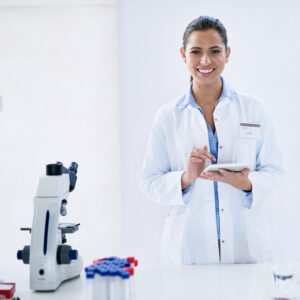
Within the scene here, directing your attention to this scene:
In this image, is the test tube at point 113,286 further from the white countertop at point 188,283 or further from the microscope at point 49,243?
the microscope at point 49,243

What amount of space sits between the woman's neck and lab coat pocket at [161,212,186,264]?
25.2 inches

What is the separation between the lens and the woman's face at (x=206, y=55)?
2273 mm

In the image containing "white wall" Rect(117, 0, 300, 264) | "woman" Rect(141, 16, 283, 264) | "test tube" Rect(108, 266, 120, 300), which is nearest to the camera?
"test tube" Rect(108, 266, 120, 300)

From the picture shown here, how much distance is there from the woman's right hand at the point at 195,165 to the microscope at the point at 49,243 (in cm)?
68

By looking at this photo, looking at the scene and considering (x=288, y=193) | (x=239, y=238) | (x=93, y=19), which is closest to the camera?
(x=239, y=238)

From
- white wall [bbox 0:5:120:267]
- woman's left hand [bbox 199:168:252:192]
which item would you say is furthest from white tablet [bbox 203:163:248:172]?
white wall [bbox 0:5:120:267]

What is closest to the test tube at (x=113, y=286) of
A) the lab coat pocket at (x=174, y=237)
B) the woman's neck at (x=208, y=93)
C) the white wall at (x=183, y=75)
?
the lab coat pocket at (x=174, y=237)

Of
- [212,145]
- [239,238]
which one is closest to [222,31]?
[212,145]

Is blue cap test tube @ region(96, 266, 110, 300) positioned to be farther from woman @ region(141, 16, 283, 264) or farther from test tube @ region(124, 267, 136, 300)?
woman @ region(141, 16, 283, 264)

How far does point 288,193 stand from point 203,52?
1.31m

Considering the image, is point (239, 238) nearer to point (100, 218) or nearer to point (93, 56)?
point (100, 218)

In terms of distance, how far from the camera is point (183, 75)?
3037 mm

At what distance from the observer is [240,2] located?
3.02 meters

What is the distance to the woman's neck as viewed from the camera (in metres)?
2.35
